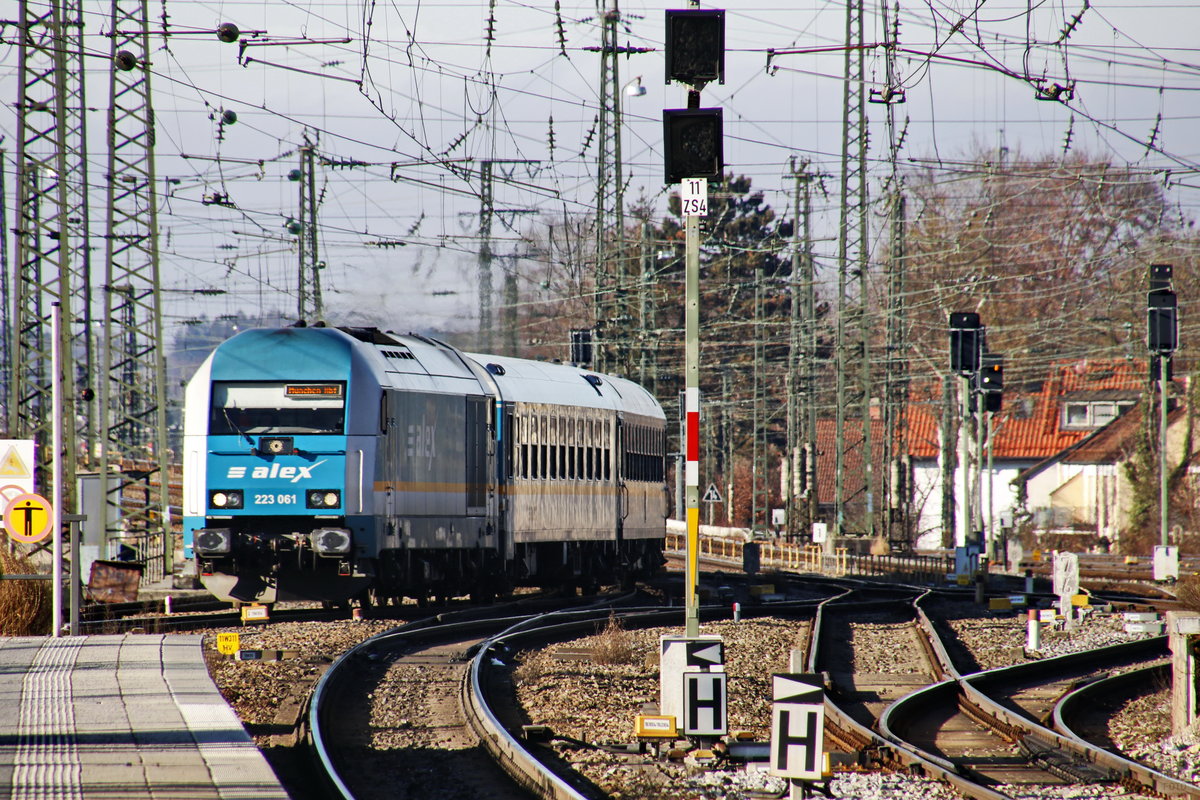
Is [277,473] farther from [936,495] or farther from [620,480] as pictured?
[936,495]

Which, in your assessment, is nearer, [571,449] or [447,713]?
[447,713]

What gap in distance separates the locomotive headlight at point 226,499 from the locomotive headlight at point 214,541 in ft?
1.01

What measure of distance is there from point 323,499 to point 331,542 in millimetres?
554

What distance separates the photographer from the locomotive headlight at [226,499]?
18203 millimetres

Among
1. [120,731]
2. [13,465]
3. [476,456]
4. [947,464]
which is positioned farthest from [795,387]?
[120,731]

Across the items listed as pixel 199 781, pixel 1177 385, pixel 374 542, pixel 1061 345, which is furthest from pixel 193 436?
pixel 1177 385

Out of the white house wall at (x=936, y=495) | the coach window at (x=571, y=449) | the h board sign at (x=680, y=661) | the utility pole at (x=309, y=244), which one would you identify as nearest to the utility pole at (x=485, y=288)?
the utility pole at (x=309, y=244)

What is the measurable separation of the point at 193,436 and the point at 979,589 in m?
14.1

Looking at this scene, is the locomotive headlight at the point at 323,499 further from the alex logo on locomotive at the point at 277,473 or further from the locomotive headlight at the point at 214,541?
the locomotive headlight at the point at 214,541

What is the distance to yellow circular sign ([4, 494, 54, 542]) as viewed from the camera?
16.2m

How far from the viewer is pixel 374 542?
60.1 feet

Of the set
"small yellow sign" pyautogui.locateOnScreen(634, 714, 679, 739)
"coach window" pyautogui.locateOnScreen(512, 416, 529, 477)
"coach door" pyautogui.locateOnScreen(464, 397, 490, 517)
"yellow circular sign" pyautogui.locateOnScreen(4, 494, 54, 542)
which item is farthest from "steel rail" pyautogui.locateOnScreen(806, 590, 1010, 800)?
"coach window" pyautogui.locateOnScreen(512, 416, 529, 477)

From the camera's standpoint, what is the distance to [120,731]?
30.1 feet

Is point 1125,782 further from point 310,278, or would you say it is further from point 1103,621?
point 310,278
